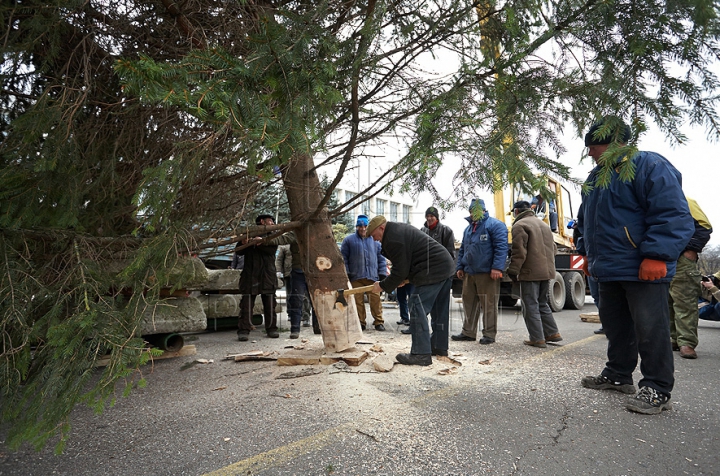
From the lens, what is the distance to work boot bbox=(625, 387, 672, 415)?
2.77 m

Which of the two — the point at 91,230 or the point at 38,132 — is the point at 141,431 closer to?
the point at 91,230

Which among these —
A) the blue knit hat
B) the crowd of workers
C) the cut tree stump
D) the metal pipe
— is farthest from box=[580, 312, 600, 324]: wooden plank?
the metal pipe

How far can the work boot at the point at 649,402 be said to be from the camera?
2.77 metres

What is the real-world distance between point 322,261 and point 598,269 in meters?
2.38

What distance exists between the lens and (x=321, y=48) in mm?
2223

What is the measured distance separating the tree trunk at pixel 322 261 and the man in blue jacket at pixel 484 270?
2034mm

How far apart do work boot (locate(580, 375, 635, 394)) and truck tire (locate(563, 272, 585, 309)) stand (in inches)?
258

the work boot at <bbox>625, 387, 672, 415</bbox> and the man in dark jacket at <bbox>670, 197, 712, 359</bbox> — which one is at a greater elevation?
the man in dark jacket at <bbox>670, 197, 712, 359</bbox>

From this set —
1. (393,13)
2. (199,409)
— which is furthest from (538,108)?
(199,409)

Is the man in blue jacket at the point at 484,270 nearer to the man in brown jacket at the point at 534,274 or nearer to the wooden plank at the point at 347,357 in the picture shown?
the man in brown jacket at the point at 534,274

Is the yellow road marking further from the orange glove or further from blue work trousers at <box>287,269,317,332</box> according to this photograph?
blue work trousers at <box>287,269,317,332</box>

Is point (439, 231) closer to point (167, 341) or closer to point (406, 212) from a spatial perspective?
point (406, 212)

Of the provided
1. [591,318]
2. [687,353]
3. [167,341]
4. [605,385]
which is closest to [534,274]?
[687,353]

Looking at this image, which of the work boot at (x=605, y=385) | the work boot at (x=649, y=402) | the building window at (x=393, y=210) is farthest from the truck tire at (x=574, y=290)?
the work boot at (x=649, y=402)
